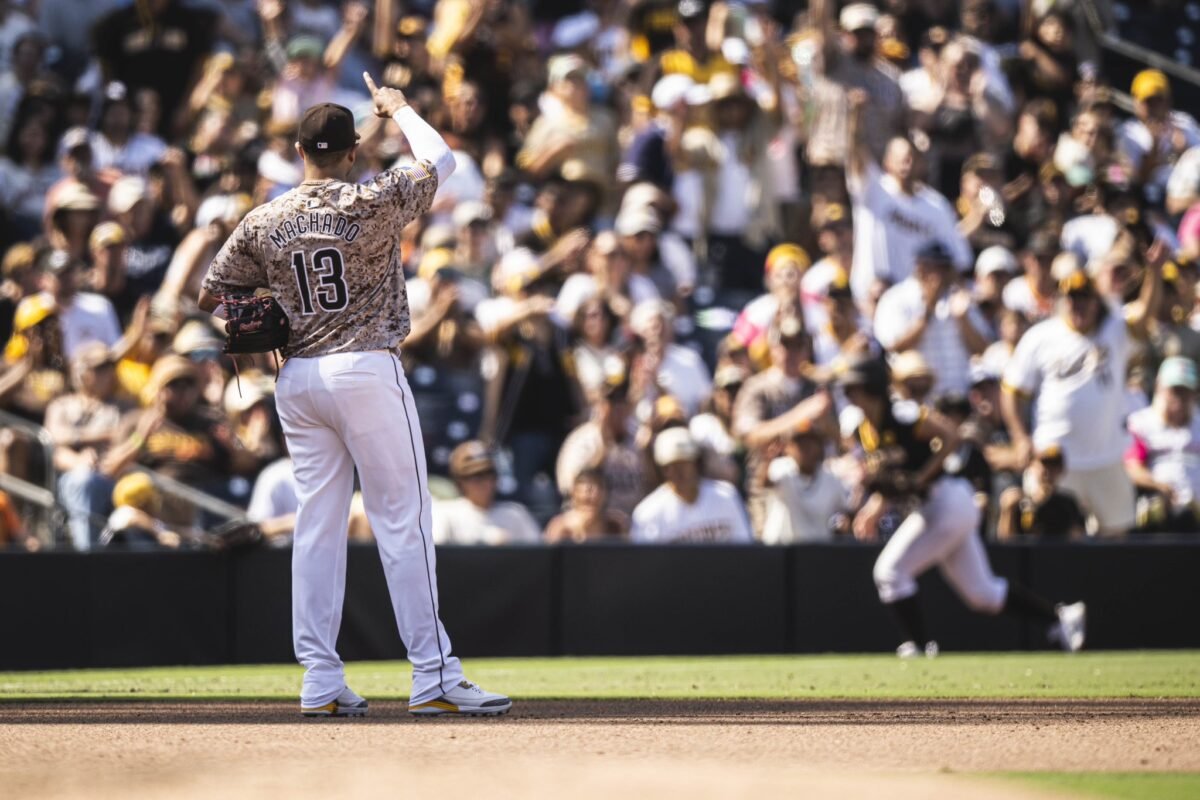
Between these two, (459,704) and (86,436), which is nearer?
(459,704)

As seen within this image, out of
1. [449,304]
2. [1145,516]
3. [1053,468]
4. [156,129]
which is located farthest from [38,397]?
[1145,516]

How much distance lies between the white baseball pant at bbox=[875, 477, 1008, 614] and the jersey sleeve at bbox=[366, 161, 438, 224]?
549 cm

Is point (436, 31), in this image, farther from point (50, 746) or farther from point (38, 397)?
point (50, 746)

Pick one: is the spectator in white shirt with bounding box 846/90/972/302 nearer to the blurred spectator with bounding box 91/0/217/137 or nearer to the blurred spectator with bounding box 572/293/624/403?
the blurred spectator with bounding box 572/293/624/403

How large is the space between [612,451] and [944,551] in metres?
2.46

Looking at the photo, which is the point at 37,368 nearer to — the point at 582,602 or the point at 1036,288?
the point at 582,602

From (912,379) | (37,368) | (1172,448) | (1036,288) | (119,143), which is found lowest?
(1172,448)

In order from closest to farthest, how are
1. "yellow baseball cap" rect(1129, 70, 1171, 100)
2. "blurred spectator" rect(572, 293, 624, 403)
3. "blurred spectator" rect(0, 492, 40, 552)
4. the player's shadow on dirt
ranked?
1. the player's shadow on dirt
2. "blurred spectator" rect(0, 492, 40, 552)
3. "blurred spectator" rect(572, 293, 624, 403)
4. "yellow baseball cap" rect(1129, 70, 1171, 100)

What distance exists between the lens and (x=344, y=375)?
714 cm

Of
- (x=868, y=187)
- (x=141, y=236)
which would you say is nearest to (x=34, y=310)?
(x=141, y=236)

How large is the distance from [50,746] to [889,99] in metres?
11.3

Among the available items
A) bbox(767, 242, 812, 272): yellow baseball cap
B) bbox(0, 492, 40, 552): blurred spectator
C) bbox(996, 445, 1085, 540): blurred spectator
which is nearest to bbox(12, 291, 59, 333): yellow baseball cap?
bbox(0, 492, 40, 552): blurred spectator

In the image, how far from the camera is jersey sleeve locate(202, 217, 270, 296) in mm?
7316

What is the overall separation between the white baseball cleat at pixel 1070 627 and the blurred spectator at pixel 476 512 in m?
3.42
